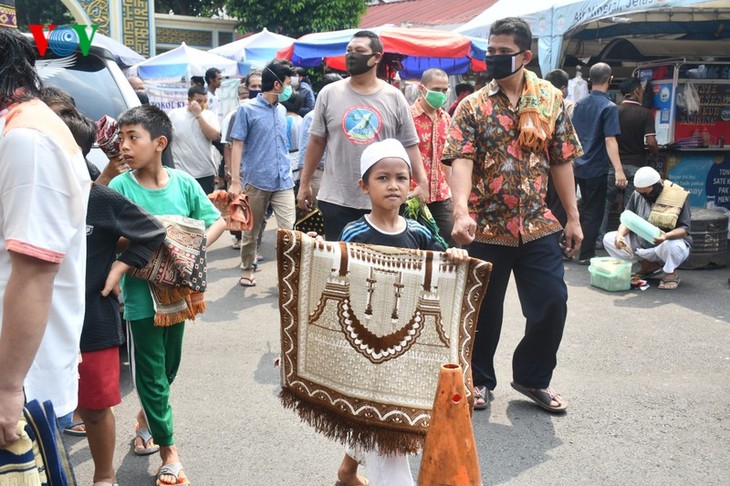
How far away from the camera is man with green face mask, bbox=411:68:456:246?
6305mm

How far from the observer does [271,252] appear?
30.5ft

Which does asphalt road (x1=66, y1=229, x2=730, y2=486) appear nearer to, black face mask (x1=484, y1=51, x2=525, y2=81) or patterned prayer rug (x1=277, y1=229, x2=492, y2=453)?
patterned prayer rug (x1=277, y1=229, x2=492, y2=453)

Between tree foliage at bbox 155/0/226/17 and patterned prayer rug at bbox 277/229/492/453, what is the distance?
3590cm

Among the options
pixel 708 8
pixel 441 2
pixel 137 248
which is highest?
pixel 441 2

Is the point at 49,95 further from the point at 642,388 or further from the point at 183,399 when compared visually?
the point at 642,388

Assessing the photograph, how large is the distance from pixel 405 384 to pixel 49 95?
1773mm

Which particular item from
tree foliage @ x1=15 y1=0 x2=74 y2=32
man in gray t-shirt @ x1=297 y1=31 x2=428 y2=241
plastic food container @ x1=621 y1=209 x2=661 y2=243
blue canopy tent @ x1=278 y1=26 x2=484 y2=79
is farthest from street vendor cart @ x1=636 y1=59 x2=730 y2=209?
tree foliage @ x1=15 y1=0 x2=74 y2=32

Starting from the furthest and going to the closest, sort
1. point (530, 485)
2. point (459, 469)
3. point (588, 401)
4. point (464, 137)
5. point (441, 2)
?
point (441, 2)
point (588, 401)
point (464, 137)
point (530, 485)
point (459, 469)

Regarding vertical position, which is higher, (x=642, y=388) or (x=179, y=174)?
(x=179, y=174)

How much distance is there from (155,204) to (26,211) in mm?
1683

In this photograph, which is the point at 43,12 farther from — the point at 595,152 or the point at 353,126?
the point at 353,126

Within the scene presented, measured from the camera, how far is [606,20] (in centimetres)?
1040

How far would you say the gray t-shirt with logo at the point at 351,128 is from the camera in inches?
193

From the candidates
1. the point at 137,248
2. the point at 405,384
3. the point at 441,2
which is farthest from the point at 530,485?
the point at 441,2
